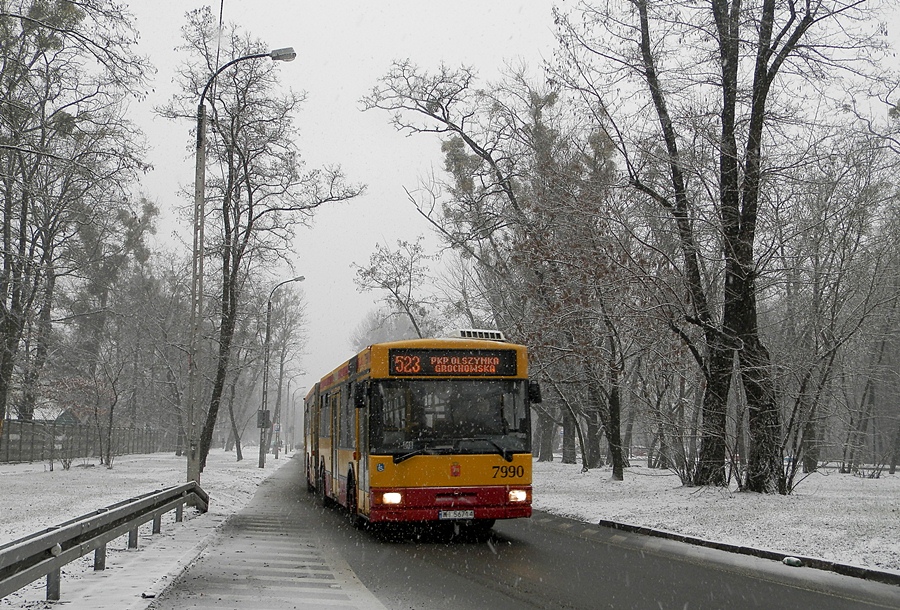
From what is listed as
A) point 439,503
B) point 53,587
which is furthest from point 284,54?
point 53,587

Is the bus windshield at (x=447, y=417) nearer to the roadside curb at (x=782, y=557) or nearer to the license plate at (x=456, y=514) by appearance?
the license plate at (x=456, y=514)

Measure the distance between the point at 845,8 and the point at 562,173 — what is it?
7.39m

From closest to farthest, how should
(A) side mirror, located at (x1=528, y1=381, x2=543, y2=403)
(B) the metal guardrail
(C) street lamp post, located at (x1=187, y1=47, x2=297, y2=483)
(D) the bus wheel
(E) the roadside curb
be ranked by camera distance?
(B) the metal guardrail < (E) the roadside curb < (A) side mirror, located at (x1=528, y1=381, x2=543, y2=403) < (D) the bus wheel < (C) street lamp post, located at (x1=187, y1=47, x2=297, y2=483)

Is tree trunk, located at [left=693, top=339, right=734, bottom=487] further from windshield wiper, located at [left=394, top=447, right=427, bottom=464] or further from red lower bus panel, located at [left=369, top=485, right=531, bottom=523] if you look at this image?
windshield wiper, located at [left=394, top=447, right=427, bottom=464]

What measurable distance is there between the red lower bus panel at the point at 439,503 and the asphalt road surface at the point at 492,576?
0.48 meters

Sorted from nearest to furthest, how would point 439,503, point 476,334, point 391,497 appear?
point 391,497, point 439,503, point 476,334

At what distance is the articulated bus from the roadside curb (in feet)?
8.43

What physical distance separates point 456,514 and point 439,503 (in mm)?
316

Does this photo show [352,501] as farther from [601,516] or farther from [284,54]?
[284,54]

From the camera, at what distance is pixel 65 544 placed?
8.42m

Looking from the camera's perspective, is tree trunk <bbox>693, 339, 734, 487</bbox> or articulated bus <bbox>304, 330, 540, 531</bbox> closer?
articulated bus <bbox>304, 330, 540, 531</bbox>

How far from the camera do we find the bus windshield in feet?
44.5

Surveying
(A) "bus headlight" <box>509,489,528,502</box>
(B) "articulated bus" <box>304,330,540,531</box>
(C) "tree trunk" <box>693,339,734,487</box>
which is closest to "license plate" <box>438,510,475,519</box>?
(B) "articulated bus" <box>304,330,540,531</box>

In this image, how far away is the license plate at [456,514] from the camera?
1344 cm
